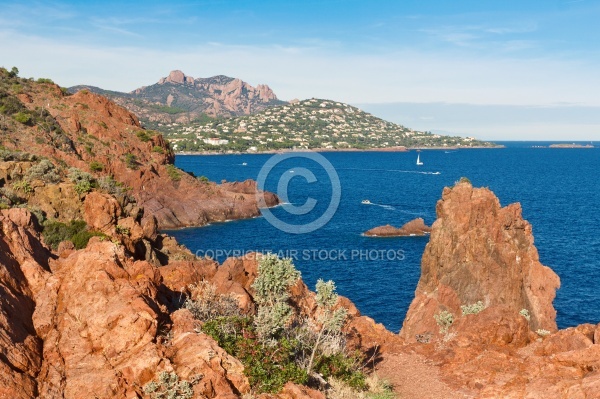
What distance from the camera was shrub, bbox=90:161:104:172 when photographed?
7472cm

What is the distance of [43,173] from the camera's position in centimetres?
4525

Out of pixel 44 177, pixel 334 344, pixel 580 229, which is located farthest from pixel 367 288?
pixel 580 229

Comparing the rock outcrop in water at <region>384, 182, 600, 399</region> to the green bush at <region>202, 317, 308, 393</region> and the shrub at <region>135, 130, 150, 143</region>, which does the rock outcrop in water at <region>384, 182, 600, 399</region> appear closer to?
the green bush at <region>202, 317, 308, 393</region>

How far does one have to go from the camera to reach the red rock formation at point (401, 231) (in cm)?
7881

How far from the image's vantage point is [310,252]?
6831 cm

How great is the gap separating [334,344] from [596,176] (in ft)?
608

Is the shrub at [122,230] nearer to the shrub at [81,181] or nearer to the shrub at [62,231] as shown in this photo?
the shrub at [62,231]

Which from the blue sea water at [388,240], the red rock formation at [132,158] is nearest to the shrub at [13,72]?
the red rock formation at [132,158]

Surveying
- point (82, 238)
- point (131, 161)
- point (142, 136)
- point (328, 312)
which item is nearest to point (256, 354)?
point (328, 312)

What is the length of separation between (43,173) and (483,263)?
37.5 m

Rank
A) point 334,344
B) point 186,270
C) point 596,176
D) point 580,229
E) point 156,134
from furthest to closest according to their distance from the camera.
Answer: point 596,176 < point 156,134 < point 580,229 < point 186,270 < point 334,344

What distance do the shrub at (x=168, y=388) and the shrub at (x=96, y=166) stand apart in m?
67.5

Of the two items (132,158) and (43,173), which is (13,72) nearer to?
(132,158)

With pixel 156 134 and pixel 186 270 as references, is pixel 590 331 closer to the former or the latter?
pixel 186 270
